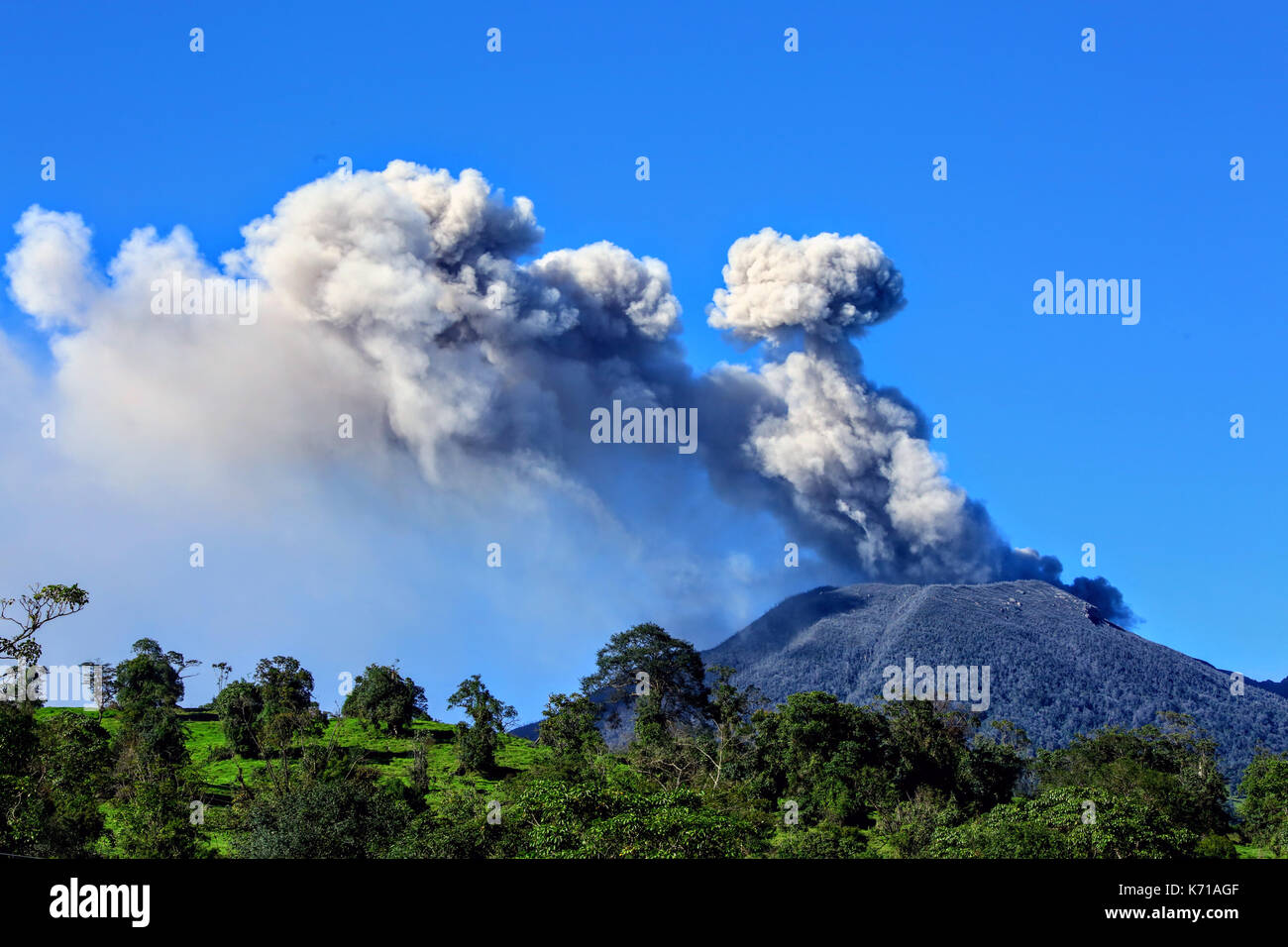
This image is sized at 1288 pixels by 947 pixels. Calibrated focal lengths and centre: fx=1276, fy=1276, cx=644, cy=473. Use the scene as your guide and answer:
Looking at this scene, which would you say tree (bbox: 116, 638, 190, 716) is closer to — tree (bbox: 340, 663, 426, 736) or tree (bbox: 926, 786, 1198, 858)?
tree (bbox: 340, 663, 426, 736)

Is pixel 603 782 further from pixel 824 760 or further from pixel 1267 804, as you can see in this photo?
pixel 1267 804

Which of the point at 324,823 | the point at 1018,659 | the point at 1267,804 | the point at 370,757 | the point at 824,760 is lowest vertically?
the point at 1267,804

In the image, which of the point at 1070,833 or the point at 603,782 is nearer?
the point at 1070,833

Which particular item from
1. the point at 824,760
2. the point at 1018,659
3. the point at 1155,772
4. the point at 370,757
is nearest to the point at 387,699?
the point at 370,757

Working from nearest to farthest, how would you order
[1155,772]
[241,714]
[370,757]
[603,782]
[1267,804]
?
1. [603,782]
2. [1267,804]
3. [1155,772]
4. [370,757]
5. [241,714]

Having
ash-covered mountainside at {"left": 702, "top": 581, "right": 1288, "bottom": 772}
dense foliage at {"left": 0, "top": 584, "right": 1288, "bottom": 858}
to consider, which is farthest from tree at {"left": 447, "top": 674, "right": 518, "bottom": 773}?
ash-covered mountainside at {"left": 702, "top": 581, "right": 1288, "bottom": 772}
